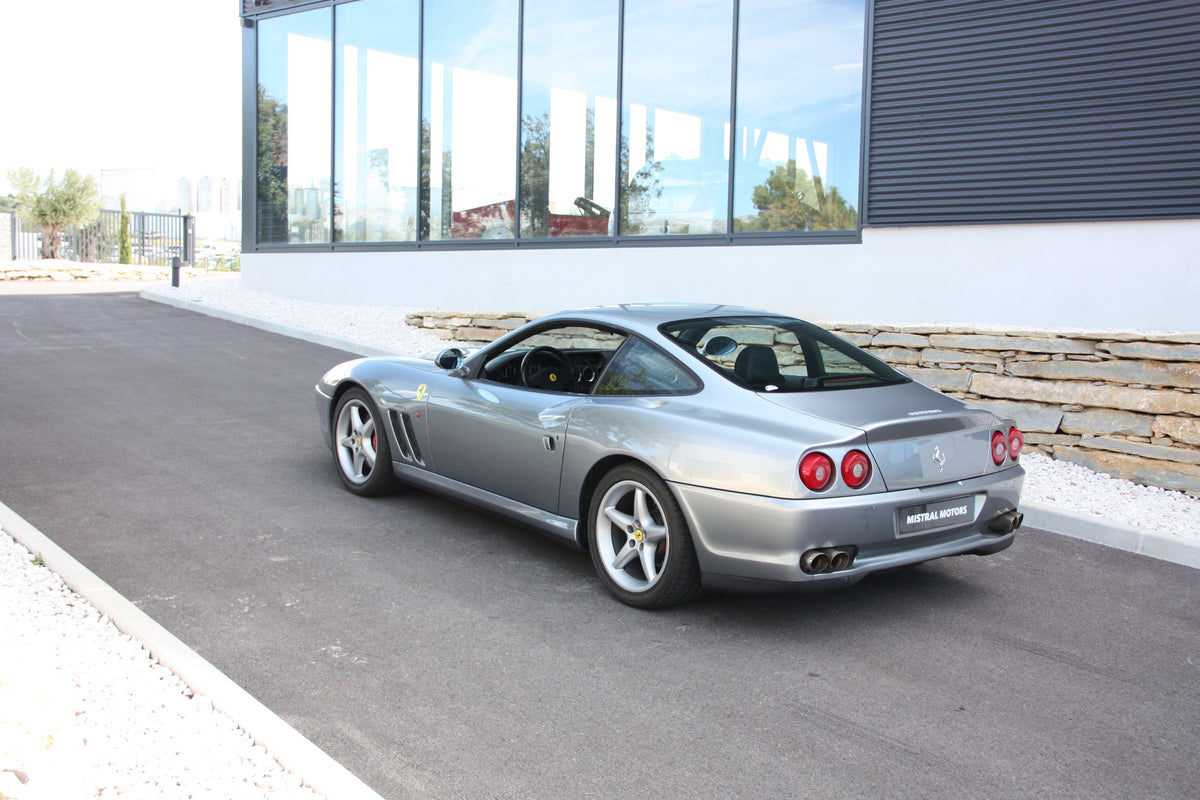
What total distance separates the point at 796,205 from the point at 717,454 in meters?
8.81

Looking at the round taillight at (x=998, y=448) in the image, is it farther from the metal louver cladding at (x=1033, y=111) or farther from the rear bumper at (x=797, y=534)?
the metal louver cladding at (x=1033, y=111)

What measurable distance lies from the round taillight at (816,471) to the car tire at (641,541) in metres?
0.60

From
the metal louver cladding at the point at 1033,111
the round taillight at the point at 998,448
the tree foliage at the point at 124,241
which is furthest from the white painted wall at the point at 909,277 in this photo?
the tree foliage at the point at 124,241

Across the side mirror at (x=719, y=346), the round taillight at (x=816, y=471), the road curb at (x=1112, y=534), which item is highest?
the side mirror at (x=719, y=346)

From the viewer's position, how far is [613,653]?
13.8ft

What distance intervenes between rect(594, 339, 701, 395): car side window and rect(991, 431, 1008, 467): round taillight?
142 cm

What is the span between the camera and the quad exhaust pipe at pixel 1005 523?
4.77m

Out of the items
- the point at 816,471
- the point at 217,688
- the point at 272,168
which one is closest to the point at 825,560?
the point at 816,471

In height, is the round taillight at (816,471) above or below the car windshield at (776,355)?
below

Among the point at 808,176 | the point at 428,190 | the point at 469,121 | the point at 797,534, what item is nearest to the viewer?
the point at 797,534

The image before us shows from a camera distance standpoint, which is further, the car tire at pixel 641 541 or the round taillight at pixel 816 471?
the car tire at pixel 641 541

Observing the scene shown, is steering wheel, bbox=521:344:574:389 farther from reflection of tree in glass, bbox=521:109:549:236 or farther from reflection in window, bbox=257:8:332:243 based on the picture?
reflection in window, bbox=257:8:332:243

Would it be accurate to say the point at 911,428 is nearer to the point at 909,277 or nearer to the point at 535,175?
the point at 909,277

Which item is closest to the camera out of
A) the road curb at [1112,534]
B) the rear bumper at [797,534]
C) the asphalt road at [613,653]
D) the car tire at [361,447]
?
the asphalt road at [613,653]
